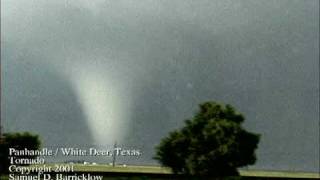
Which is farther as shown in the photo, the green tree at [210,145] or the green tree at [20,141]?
the green tree at [20,141]

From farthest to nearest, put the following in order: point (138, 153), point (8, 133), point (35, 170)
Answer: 1. point (8, 133)
2. point (35, 170)
3. point (138, 153)

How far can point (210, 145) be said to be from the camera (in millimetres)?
65500

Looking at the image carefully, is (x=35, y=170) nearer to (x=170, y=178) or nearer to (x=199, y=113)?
(x=170, y=178)

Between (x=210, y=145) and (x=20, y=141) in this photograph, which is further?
(x=20, y=141)

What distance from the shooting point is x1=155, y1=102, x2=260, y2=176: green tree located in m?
63.8

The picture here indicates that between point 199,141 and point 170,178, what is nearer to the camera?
point 170,178

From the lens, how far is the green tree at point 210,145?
209 ft

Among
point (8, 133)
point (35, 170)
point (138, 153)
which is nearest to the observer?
point (138, 153)

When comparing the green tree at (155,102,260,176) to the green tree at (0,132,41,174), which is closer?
the green tree at (155,102,260,176)

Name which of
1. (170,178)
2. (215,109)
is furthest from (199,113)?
(170,178)

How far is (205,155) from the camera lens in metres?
64.4

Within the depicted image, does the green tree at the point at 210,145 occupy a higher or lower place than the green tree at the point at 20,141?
lower

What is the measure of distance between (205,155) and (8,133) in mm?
26755

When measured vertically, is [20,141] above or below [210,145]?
above
